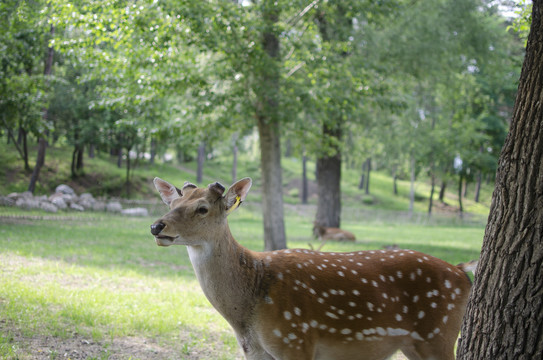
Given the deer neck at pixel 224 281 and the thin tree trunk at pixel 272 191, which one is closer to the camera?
the deer neck at pixel 224 281

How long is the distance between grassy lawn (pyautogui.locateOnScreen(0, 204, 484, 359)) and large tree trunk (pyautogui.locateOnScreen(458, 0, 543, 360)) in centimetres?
310

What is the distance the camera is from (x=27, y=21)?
8.96 m

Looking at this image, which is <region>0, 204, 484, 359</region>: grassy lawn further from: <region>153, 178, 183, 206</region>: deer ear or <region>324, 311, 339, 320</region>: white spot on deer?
<region>324, 311, 339, 320</region>: white spot on deer

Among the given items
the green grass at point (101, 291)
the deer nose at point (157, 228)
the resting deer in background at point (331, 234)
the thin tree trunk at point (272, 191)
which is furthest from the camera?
the resting deer in background at point (331, 234)

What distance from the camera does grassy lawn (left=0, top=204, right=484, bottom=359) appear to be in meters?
5.34

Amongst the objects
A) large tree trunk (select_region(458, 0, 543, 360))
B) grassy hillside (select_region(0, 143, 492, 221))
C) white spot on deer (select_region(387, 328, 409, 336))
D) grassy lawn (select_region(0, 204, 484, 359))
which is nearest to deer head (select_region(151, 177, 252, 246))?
white spot on deer (select_region(387, 328, 409, 336))

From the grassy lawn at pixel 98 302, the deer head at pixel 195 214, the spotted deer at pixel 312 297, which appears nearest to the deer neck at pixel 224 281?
the spotted deer at pixel 312 297

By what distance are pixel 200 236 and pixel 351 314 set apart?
4.43 feet

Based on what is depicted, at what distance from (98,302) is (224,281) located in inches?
159

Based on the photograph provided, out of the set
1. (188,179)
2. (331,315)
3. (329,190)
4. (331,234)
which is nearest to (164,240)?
(331,315)

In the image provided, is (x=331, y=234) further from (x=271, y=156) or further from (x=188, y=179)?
(x=188, y=179)

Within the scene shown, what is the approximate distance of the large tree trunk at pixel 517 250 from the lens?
309 cm

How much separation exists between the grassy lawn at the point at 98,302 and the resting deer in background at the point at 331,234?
16.6ft

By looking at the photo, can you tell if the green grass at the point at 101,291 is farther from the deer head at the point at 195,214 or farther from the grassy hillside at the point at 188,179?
the grassy hillside at the point at 188,179
